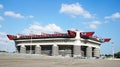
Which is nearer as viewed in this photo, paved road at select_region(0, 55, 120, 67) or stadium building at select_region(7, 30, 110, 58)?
paved road at select_region(0, 55, 120, 67)

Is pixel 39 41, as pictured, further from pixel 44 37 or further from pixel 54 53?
pixel 54 53

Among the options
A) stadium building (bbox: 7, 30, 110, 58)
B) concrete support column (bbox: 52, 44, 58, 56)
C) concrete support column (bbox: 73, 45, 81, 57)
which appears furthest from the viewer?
concrete support column (bbox: 52, 44, 58, 56)

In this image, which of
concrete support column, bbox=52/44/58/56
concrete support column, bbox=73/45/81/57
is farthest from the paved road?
concrete support column, bbox=52/44/58/56

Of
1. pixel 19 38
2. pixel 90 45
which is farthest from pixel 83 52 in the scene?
pixel 19 38

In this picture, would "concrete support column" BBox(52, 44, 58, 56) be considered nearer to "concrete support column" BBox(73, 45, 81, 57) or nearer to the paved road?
"concrete support column" BBox(73, 45, 81, 57)

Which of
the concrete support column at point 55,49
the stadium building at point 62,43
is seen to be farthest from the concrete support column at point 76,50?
the concrete support column at point 55,49

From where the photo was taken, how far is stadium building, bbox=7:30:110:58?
128 m

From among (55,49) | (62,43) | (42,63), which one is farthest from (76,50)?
(42,63)

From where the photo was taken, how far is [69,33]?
412 feet

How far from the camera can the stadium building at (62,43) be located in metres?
128

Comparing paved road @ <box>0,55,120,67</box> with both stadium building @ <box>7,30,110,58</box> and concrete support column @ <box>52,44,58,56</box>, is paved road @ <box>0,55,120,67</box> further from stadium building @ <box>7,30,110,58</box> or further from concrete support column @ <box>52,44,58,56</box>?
concrete support column @ <box>52,44,58,56</box>

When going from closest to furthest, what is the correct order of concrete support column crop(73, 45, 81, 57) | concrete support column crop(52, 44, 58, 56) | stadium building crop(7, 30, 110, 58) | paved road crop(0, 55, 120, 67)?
paved road crop(0, 55, 120, 67) < concrete support column crop(73, 45, 81, 57) < stadium building crop(7, 30, 110, 58) < concrete support column crop(52, 44, 58, 56)

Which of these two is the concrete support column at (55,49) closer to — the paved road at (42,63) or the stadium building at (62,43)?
the stadium building at (62,43)

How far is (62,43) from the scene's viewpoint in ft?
428
